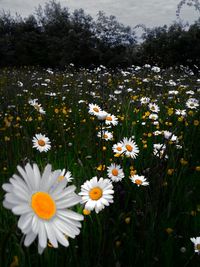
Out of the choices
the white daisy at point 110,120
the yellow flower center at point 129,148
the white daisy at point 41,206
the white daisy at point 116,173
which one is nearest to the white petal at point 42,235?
the white daisy at point 41,206

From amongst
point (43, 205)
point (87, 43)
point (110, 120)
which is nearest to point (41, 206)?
point (43, 205)

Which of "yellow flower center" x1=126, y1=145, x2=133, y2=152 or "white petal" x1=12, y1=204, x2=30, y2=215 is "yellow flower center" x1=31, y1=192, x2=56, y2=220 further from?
"yellow flower center" x1=126, y1=145, x2=133, y2=152

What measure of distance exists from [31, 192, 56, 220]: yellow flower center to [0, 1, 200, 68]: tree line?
1264 cm

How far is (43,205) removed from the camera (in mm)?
752

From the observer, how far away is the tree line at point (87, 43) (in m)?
14.5

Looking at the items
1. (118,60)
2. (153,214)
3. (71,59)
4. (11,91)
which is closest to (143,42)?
(118,60)

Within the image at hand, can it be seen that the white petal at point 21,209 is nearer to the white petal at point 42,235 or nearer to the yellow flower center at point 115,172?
the white petal at point 42,235

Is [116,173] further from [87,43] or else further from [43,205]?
[87,43]

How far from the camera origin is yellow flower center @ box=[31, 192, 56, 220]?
2.39 feet

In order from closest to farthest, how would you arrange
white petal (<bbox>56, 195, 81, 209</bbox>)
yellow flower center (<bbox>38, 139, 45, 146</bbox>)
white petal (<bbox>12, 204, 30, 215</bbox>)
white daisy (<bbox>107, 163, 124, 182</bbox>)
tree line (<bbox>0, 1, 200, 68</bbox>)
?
1. white petal (<bbox>12, 204, 30, 215</bbox>)
2. white petal (<bbox>56, 195, 81, 209</bbox>)
3. white daisy (<bbox>107, 163, 124, 182</bbox>)
4. yellow flower center (<bbox>38, 139, 45, 146</bbox>)
5. tree line (<bbox>0, 1, 200, 68</bbox>)

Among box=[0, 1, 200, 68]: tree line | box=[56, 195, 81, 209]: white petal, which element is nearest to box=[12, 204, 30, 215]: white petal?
box=[56, 195, 81, 209]: white petal

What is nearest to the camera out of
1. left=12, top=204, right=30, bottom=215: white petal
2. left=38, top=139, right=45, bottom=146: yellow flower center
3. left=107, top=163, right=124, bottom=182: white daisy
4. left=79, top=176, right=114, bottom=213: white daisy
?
left=12, top=204, right=30, bottom=215: white petal

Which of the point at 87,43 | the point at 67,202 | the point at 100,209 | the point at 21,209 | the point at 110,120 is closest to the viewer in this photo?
the point at 21,209

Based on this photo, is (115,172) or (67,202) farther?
(115,172)
